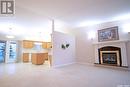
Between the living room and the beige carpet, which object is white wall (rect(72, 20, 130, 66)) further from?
the beige carpet

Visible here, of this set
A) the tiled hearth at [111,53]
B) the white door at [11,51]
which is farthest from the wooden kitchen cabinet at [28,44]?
the tiled hearth at [111,53]

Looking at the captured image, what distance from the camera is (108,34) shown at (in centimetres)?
579

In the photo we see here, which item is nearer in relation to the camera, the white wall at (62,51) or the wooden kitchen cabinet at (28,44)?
the white wall at (62,51)

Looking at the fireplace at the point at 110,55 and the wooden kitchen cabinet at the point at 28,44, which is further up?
the wooden kitchen cabinet at the point at 28,44

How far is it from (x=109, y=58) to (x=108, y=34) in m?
1.50

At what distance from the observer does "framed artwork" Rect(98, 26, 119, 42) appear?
5477 millimetres

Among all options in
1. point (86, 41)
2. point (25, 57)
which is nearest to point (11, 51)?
point (25, 57)

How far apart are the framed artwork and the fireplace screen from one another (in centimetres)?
94

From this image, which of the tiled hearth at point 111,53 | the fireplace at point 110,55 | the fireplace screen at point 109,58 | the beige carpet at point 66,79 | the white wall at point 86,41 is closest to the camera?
the beige carpet at point 66,79

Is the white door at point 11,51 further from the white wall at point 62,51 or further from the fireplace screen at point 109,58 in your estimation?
the fireplace screen at point 109,58

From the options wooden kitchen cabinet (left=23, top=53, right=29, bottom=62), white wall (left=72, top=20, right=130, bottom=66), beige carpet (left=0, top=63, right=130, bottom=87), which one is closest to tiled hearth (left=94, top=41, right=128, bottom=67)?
white wall (left=72, top=20, right=130, bottom=66)

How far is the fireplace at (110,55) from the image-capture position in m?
5.24

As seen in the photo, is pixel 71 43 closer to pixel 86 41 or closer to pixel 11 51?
pixel 86 41

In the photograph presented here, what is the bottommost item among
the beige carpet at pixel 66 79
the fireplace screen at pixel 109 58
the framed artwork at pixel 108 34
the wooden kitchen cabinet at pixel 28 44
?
the beige carpet at pixel 66 79
